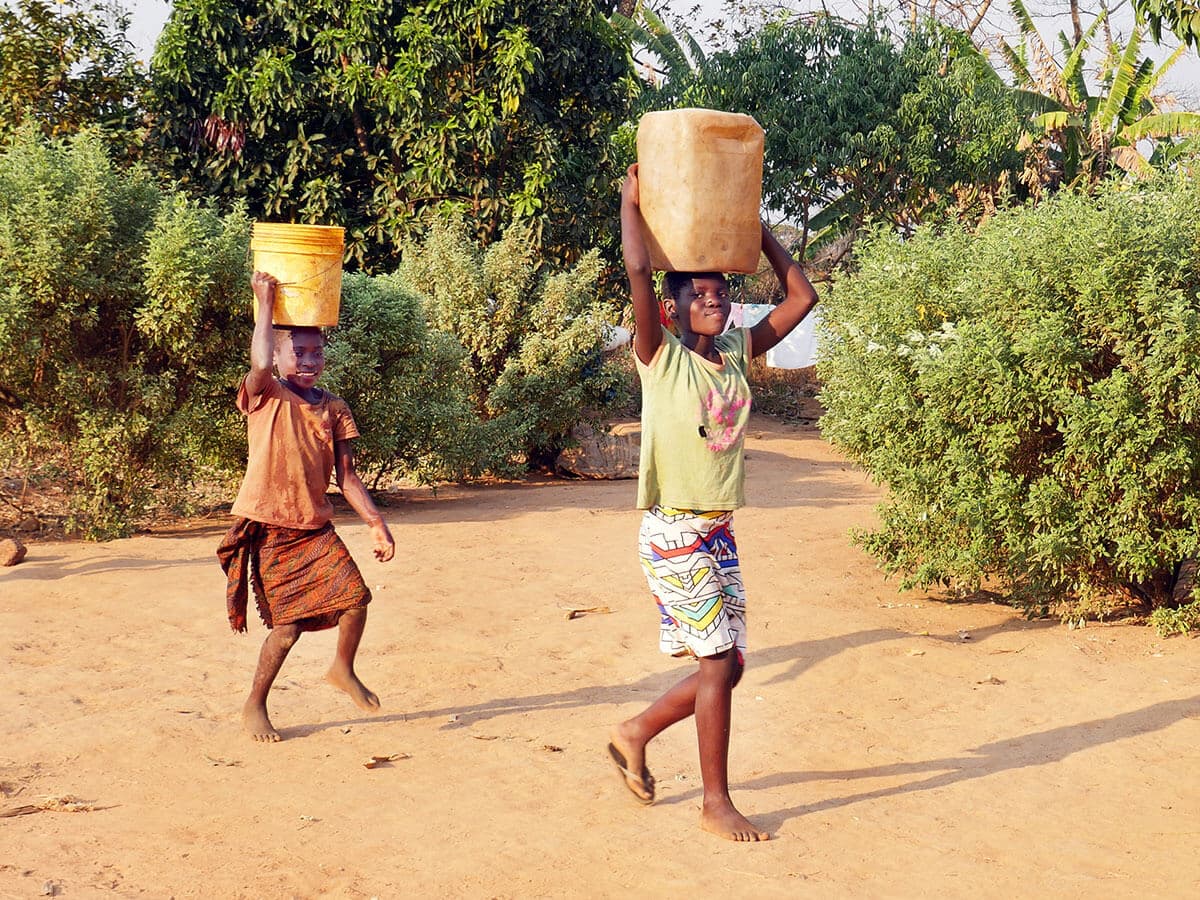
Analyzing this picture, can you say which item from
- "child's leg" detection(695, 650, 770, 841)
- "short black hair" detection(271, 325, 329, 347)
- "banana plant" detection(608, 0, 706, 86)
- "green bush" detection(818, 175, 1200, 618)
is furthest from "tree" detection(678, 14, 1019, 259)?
"child's leg" detection(695, 650, 770, 841)

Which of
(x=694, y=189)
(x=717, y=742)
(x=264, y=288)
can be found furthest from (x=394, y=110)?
(x=717, y=742)

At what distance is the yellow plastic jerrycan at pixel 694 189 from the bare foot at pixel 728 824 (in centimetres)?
167

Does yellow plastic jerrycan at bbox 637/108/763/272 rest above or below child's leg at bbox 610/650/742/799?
above

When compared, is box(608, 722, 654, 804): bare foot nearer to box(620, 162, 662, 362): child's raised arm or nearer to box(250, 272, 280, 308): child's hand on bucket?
box(620, 162, 662, 362): child's raised arm

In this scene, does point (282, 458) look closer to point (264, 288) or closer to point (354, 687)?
point (264, 288)

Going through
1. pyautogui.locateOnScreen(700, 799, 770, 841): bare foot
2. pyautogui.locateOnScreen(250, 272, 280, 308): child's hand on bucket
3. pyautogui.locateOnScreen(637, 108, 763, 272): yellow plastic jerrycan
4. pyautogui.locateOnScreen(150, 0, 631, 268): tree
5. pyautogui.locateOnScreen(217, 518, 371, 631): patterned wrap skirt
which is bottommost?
pyautogui.locateOnScreen(700, 799, 770, 841): bare foot

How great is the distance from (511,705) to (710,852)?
5.66 ft

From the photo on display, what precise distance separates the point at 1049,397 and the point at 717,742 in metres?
3.27

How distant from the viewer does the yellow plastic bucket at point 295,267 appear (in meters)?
4.61

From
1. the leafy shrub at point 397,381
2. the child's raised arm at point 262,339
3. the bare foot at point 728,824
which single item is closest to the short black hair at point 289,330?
the child's raised arm at point 262,339

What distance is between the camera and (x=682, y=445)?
3.83 metres

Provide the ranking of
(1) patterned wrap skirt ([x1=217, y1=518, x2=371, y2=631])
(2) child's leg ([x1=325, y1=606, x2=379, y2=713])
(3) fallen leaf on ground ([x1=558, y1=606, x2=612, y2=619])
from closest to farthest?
(1) patterned wrap skirt ([x1=217, y1=518, x2=371, y2=631]) → (2) child's leg ([x1=325, y1=606, x2=379, y2=713]) → (3) fallen leaf on ground ([x1=558, y1=606, x2=612, y2=619])

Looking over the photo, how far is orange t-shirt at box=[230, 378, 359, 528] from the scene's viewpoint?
4.68 metres

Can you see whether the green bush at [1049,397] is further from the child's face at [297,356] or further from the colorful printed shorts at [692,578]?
the child's face at [297,356]
